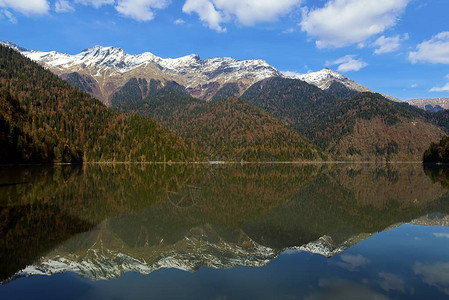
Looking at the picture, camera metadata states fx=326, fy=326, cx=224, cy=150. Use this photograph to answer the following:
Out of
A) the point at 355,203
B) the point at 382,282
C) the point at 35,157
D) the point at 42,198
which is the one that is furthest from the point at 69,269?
the point at 35,157

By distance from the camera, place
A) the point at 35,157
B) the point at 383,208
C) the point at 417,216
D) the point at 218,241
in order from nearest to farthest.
A: the point at 218,241 < the point at 417,216 < the point at 383,208 < the point at 35,157

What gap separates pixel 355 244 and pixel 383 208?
18.6 m

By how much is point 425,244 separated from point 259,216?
15548mm

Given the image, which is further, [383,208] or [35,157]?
[35,157]

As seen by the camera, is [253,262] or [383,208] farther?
[383,208]

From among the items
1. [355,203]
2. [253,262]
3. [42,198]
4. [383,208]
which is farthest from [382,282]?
[42,198]

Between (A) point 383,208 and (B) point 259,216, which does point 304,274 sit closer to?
(B) point 259,216

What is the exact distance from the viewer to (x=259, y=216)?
34.7 m

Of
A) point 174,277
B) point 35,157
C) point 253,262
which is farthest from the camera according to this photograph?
point 35,157

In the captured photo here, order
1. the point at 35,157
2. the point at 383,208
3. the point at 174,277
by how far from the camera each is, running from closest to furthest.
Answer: the point at 174,277
the point at 383,208
the point at 35,157

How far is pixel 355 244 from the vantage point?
923 inches

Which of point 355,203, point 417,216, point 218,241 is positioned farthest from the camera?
point 355,203

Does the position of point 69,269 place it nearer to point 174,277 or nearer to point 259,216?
point 174,277

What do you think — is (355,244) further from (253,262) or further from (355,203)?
(355,203)
